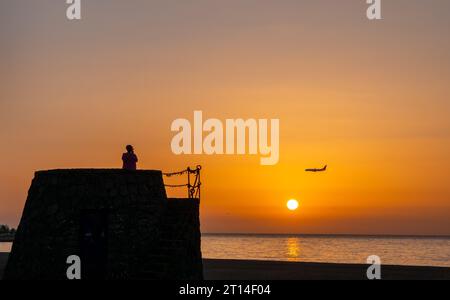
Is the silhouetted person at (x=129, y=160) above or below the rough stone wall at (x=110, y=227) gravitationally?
above

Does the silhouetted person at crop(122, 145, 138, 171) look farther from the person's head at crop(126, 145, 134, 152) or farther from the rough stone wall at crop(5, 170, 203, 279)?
the rough stone wall at crop(5, 170, 203, 279)

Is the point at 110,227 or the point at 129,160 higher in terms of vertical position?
the point at 129,160

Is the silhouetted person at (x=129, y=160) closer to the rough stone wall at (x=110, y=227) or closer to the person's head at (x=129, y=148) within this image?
the person's head at (x=129, y=148)

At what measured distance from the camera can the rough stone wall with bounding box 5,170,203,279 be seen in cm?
2120

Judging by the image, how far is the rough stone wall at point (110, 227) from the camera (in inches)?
835

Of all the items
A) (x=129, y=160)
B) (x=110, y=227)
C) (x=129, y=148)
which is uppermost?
(x=129, y=148)

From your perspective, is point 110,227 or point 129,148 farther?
point 129,148

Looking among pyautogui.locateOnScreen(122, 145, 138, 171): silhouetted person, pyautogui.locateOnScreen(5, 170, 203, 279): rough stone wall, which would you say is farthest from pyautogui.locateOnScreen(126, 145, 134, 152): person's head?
pyautogui.locateOnScreen(5, 170, 203, 279): rough stone wall

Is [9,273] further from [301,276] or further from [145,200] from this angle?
[301,276]

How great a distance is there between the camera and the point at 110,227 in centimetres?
2127

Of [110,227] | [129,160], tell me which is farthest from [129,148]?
[110,227]

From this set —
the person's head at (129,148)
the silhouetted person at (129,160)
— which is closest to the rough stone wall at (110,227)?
the silhouetted person at (129,160)

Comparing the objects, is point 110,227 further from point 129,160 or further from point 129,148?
point 129,148
